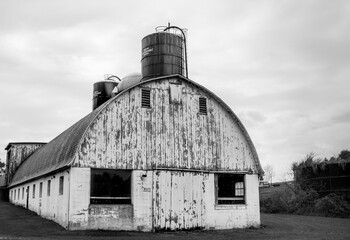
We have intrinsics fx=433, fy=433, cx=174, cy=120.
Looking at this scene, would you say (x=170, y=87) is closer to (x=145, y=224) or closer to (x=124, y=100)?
(x=124, y=100)

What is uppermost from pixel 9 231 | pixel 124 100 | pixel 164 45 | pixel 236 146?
pixel 164 45

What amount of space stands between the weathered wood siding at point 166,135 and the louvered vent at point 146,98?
0.58 ft

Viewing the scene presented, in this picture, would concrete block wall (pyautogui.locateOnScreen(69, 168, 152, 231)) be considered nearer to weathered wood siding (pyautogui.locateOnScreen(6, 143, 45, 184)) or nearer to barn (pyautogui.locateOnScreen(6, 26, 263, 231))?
barn (pyautogui.locateOnScreen(6, 26, 263, 231))

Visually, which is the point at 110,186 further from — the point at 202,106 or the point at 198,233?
the point at 202,106

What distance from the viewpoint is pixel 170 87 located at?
2159cm

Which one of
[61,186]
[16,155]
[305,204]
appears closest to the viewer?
[61,186]

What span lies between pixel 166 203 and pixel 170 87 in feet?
18.6

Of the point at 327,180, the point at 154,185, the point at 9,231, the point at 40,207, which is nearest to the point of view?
the point at 9,231

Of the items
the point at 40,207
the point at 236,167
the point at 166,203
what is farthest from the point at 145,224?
the point at 40,207

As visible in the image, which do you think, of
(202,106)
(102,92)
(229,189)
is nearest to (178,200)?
(229,189)

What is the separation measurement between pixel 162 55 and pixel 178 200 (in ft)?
26.2

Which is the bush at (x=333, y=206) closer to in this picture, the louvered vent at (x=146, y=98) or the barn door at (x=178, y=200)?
the barn door at (x=178, y=200)

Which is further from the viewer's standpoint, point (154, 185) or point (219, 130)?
point (219, 130)

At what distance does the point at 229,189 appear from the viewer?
2223 centimetres
